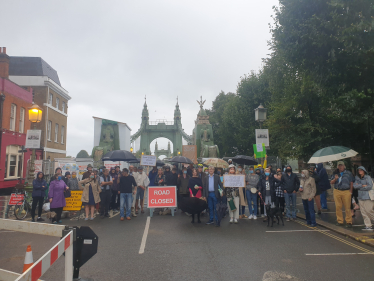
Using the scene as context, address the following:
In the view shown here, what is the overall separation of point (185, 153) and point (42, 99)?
17.1 meters

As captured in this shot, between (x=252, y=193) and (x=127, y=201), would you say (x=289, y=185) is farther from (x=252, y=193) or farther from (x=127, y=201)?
(x=127, y=201)

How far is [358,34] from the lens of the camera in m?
9.88

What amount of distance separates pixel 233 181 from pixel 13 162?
61.3 ft

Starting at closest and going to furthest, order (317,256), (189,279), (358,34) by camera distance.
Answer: (189,279) < (317,256) < (358,34)

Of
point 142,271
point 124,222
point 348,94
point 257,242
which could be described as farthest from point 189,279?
point 348,94

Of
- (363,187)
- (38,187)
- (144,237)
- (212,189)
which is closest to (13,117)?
(38,187)

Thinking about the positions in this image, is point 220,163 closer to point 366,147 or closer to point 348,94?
point 348,94

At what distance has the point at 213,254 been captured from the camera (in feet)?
19.9

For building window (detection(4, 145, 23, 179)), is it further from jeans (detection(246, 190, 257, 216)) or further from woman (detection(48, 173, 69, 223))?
jeans (detection(246, 190, 257, 216))

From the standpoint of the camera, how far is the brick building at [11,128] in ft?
65.3

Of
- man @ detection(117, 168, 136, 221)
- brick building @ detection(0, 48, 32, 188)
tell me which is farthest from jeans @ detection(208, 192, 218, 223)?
brick building @ detection(0, 48, 32, 188)

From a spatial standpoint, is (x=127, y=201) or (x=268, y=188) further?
(x=127, y=201)

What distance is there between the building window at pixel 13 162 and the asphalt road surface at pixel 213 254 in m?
14.2

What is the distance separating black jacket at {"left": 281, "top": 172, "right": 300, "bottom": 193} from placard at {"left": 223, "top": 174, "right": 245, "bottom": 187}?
4.97ft
